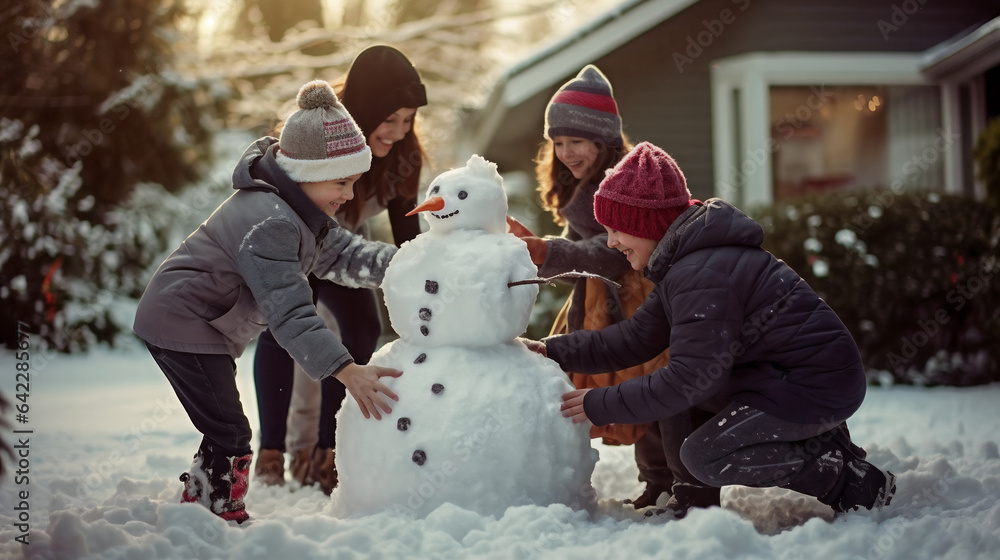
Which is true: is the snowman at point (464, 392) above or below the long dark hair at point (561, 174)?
below

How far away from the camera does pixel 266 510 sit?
313 cm

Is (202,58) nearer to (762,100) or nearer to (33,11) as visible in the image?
(33,11)

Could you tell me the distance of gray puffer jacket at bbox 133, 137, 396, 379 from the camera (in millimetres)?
2590

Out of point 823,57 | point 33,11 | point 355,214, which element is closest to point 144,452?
point 355,214

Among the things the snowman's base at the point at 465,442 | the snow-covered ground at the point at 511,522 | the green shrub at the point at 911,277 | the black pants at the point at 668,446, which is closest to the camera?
the snow-covered ground at the point at 511,522

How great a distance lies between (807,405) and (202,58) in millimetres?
11428


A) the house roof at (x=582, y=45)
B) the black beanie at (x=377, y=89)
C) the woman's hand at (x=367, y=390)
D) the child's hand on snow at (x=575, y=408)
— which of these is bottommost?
the child's hand on snow at (x=575, y=408)

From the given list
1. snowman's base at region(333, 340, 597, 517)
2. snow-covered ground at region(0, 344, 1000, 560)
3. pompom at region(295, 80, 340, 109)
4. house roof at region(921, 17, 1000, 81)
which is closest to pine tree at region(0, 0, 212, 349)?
snow-covered ground at region(0, 344, 1000, 560)

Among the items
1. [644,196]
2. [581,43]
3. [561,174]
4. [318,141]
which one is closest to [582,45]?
[581,43]

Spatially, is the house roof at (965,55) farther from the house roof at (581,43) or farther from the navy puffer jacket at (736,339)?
the navy puffer jacket at (736,339)

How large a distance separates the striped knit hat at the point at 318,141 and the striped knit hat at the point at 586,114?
3.16 feet

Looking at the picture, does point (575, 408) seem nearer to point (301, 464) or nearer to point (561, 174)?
point (561, 174)

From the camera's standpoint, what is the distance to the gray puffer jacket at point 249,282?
2.59 meters

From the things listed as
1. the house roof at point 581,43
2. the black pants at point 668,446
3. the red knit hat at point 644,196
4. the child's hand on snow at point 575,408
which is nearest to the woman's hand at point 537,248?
the red knit hat at point 644,196
